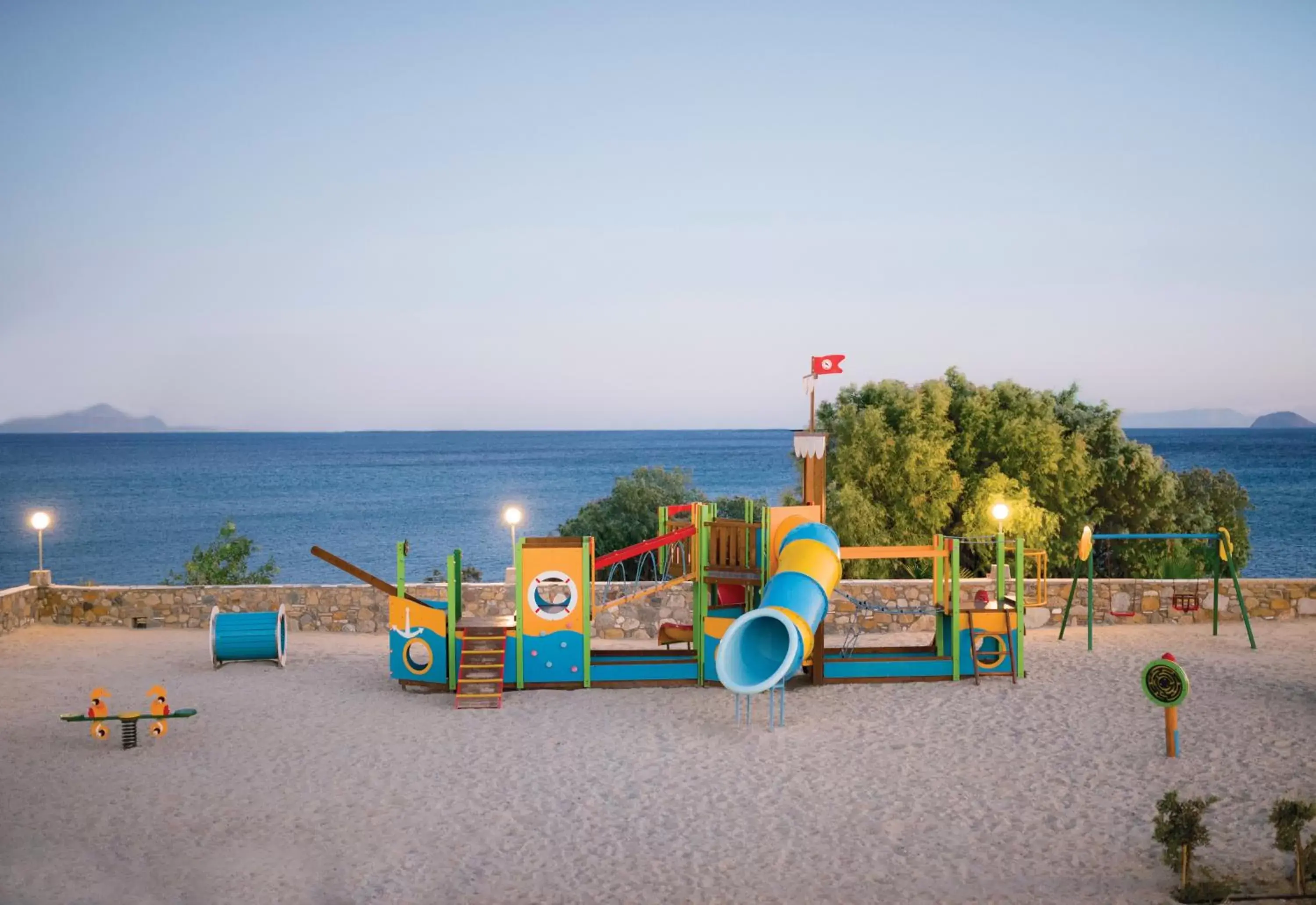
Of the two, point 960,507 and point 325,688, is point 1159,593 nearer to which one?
point 960,507

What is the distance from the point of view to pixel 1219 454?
465 feet

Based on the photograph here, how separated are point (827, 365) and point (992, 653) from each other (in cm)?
468

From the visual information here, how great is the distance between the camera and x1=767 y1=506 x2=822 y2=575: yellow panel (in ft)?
49.9

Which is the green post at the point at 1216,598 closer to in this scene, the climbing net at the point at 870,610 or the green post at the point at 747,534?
the climbing net at the point at 870,610

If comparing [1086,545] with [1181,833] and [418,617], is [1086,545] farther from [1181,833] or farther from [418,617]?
[418,617]

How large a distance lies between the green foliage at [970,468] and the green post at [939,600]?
1054 cm

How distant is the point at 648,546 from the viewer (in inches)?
609

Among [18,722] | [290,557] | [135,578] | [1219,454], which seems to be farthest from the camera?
[1219,454]

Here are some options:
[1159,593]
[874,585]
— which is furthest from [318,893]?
[1159,593]

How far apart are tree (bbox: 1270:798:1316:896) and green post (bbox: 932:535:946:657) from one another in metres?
7.02

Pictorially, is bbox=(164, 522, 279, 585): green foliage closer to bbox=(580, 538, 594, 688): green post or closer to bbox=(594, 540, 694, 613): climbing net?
bbox=(594, 540, 694, 613): climbing net

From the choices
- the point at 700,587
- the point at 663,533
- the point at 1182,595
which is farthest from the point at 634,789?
the point at 1182,595

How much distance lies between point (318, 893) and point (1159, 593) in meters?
15.4

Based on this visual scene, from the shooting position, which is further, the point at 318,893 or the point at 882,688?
the point at 882,688
